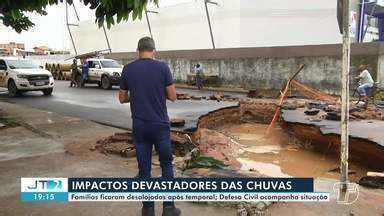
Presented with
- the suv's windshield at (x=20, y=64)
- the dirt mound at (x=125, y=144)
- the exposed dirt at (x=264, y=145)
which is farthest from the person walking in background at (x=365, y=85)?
the suv's windshield at (x=20, y=64)

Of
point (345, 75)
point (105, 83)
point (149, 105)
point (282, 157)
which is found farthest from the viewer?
point (105, 83)

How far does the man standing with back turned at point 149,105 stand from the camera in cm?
392

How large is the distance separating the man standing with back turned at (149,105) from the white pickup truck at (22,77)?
15.5 meters

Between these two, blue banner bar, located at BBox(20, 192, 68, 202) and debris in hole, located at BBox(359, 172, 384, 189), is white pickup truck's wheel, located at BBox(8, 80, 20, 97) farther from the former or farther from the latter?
debris in hole, located at BBox(359, 172, 384, 189)

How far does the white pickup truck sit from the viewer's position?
1800 cm

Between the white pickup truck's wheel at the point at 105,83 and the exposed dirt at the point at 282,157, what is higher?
the white pickup truck's wheel at the point at 105,83

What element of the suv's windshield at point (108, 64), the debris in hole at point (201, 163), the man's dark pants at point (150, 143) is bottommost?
the debris in hole at point (201, 163)

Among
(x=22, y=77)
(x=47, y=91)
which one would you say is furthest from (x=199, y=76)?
(x=22, y=77)

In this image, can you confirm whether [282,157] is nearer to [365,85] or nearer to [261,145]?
[261,145]

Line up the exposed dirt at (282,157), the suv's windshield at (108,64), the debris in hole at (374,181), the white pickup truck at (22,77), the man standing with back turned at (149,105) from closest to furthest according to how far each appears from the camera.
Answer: the man standing with back turned at (149,105)
the debris in hole at (374,181)
the exposed dirt at (282,157)
the white pickup truck at (22,77)
the suv's windshield at (108,64)

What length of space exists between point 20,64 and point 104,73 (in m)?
4.89

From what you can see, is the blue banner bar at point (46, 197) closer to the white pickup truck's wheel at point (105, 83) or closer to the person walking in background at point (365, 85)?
the person walking in background at point (365, 85)

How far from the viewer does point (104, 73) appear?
22766mm

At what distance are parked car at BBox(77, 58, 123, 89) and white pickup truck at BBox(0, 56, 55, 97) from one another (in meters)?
3.92
